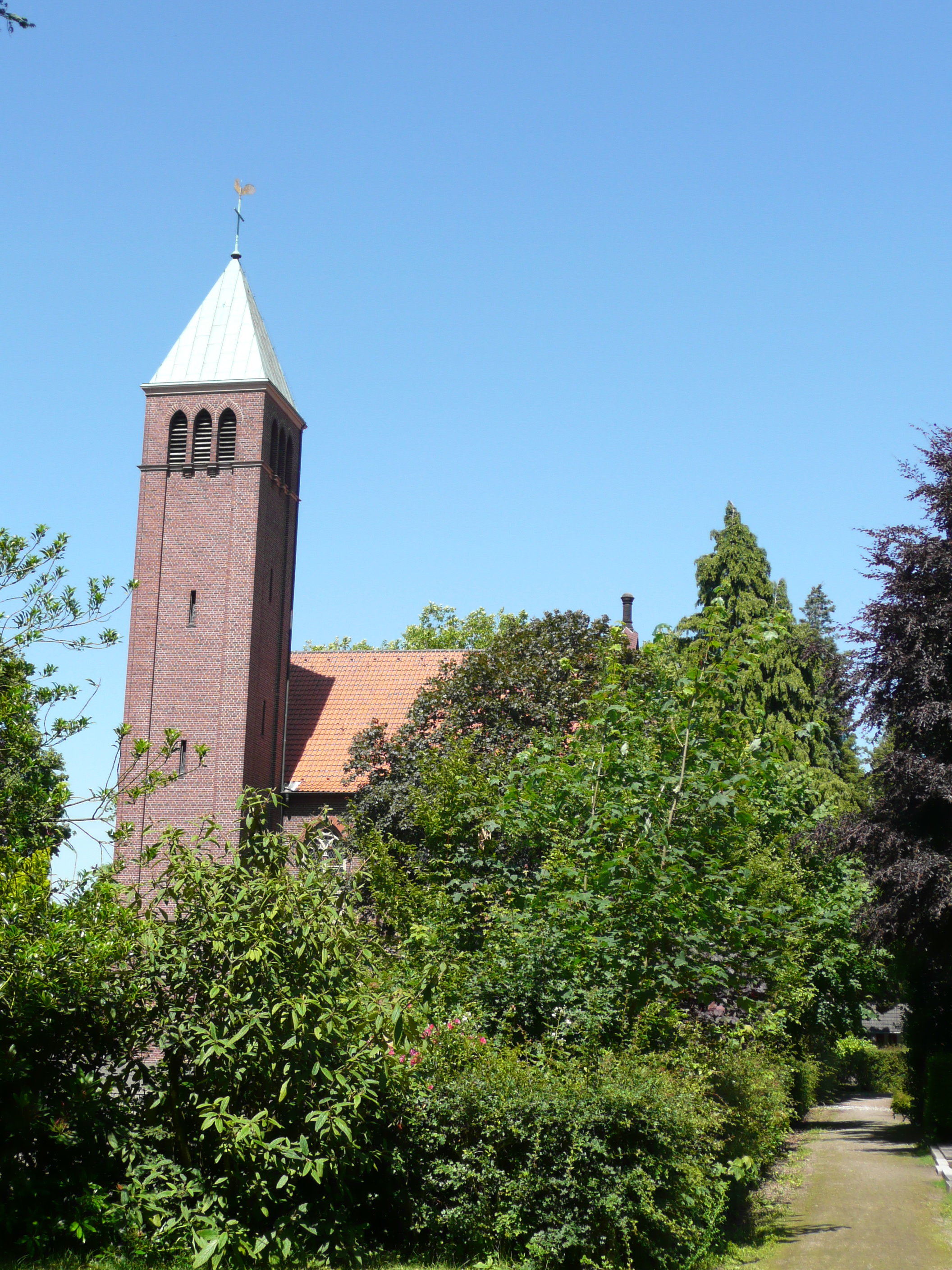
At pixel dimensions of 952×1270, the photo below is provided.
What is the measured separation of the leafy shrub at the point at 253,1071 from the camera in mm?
8406

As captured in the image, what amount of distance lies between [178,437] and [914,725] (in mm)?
21108

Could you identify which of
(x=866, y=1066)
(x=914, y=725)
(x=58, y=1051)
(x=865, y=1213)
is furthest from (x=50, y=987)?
(x=866, y=1066)

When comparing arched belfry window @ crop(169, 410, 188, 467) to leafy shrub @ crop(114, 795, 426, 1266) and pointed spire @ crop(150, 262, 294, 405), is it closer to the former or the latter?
pointed spire @ crop(150, 262, 294, 405)

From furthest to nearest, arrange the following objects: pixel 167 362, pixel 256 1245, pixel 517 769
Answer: pixel 167 362
pixel 517 769
pixel 256 1245

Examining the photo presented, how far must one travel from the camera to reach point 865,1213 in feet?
43.4

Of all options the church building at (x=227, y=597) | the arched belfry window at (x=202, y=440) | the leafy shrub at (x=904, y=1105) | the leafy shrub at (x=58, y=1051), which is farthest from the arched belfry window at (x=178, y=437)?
the leafy shrub at (x=58, y=1051)

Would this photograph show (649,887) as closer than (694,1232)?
No

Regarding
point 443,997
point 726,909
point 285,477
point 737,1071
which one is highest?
point 285,477

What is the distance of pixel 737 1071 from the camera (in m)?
10.9

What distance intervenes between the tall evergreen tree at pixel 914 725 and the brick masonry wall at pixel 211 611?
51.5 feet

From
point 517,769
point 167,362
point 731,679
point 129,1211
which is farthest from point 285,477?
point 129,1211

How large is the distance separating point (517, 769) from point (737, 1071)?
4.59 m

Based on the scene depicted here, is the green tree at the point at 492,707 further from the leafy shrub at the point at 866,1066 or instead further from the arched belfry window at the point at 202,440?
the leafy shrub at the point at 866,1066

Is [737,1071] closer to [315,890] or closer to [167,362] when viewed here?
[315,890]
